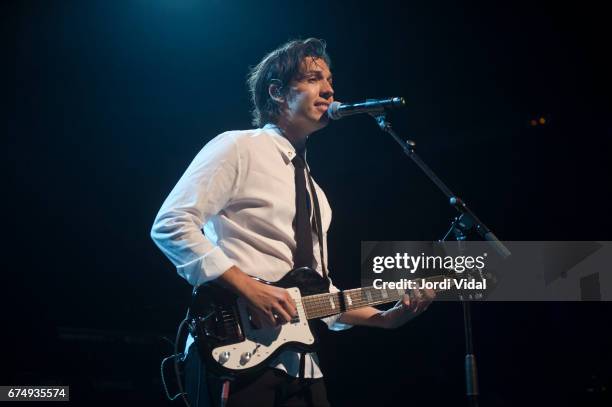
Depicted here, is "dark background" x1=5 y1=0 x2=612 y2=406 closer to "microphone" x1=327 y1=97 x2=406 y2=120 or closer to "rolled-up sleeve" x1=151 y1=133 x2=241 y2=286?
"microphone" x1=327 y1=97 x2=406 y2=120

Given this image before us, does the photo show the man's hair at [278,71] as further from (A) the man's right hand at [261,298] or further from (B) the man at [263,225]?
(A) the man's right hand at [261,298]

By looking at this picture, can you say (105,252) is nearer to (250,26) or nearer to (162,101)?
(162,101)

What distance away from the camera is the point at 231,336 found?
1.95 m

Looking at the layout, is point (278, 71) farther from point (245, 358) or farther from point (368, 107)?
point (245, 358)

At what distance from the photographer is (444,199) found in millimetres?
5805

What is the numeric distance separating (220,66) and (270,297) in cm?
329

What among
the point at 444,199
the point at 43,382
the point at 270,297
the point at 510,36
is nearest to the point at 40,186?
the point at 43,382

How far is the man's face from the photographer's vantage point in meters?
2.71

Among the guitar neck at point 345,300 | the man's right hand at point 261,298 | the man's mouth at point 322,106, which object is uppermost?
the man's mouth at point 322,106

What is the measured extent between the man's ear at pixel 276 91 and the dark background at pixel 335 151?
1.91m

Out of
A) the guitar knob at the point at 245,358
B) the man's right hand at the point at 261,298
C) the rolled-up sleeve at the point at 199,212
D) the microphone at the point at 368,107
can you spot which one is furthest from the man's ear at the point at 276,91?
the guitar knob at the point at 245,358

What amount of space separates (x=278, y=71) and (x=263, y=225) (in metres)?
1.01

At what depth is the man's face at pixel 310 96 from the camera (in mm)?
2713

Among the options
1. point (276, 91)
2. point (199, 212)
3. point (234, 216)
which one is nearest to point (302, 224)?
point (234, 216)
